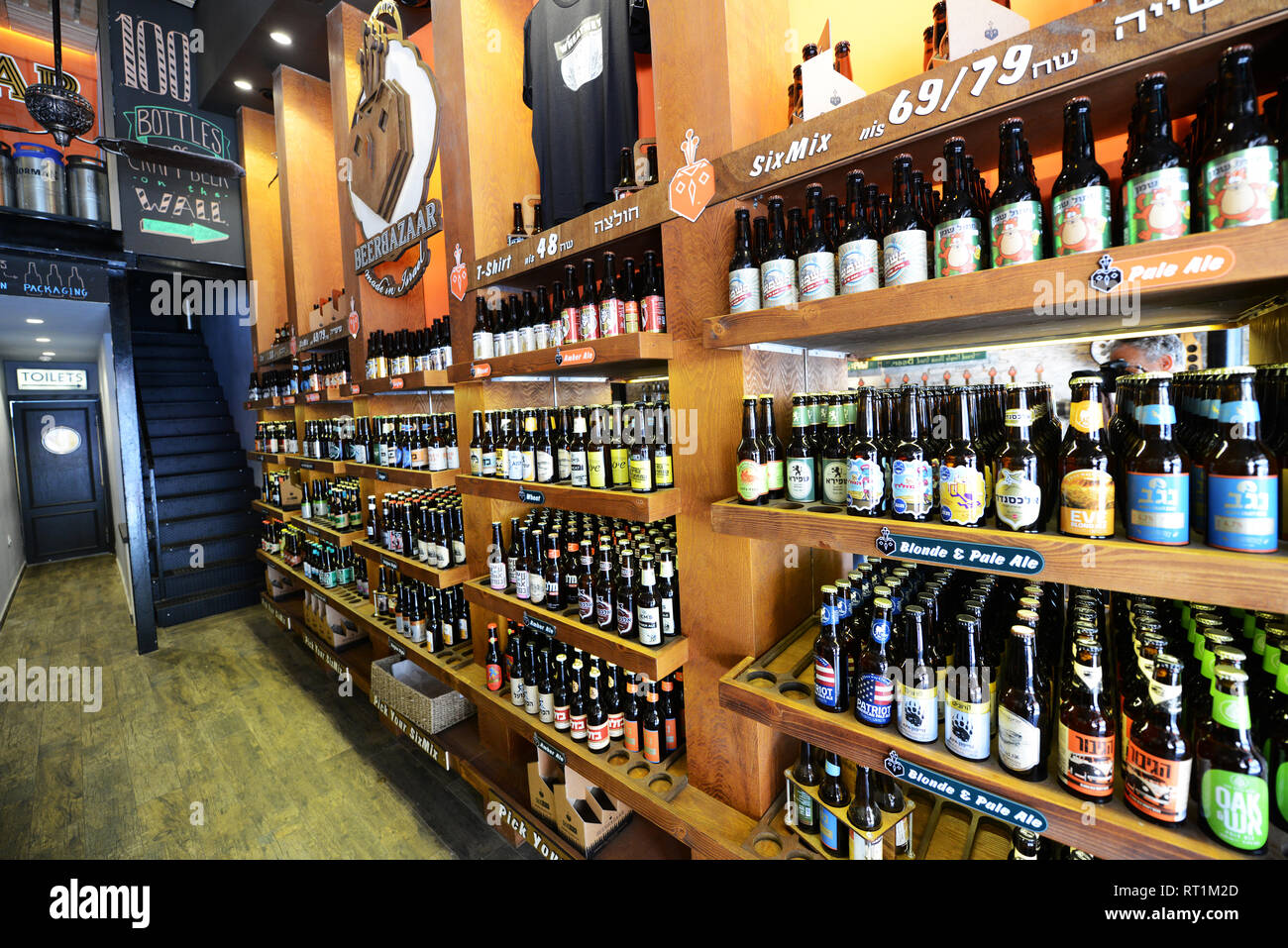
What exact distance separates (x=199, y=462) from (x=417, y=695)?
224 inches

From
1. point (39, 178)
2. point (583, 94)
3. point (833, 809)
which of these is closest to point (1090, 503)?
point (833, 809)

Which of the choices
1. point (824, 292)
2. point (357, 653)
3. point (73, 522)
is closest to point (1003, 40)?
point (824, 292)

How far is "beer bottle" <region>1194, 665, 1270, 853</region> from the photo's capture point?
0.85 m

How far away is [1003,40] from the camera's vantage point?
40.9 inches

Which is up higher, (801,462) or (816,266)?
(816,266)

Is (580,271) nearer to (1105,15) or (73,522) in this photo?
(1105,15)

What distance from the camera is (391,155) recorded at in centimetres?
308

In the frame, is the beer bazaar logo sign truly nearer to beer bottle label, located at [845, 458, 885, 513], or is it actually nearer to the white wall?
beer bottle label, located at [845, 458, 885, 513]

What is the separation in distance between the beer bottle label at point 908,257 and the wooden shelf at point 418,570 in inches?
88.2

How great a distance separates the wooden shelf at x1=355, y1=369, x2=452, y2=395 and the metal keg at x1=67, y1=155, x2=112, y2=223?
342 centimetres

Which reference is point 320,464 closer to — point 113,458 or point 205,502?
point 205,502

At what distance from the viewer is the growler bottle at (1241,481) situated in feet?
2.72

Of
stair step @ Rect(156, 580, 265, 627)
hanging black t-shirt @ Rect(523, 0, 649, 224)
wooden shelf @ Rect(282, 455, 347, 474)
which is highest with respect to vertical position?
hanging black t-shirt @ Rect(523, 0, 649, 224)

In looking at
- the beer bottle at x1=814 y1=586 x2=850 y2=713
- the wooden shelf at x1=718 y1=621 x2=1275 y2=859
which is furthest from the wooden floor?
the beer bottle at x1=814 y1=586 x2=850 y2=713
